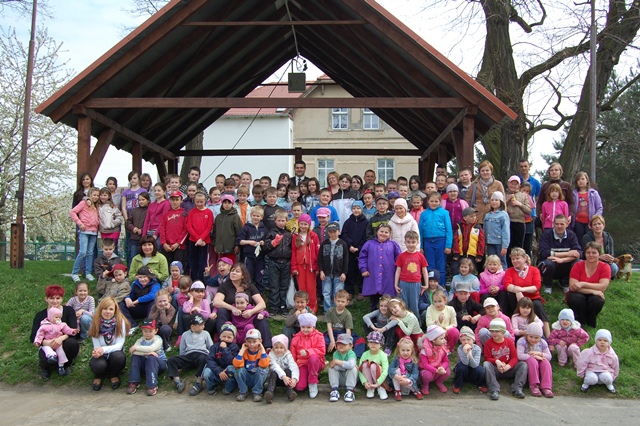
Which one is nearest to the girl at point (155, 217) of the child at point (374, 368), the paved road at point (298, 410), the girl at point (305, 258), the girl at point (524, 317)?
the girl at point (305, 258)

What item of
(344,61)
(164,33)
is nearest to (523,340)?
(164,33)

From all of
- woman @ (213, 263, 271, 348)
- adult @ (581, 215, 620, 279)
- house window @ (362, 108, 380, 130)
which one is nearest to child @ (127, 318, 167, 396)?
woman @ (213, 263, 271, 348)

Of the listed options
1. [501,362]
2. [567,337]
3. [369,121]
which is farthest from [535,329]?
[369,121]

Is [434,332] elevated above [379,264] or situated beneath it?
situated beneath

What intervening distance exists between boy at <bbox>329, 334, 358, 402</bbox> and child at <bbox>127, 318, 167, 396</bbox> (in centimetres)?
209

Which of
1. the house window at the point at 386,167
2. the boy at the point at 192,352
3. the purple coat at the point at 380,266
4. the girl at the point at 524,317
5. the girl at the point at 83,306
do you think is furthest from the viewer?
the house window at the point at 386,167

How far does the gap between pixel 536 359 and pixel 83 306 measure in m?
5.96

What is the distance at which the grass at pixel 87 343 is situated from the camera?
7156mm

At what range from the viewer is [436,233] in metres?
8.95

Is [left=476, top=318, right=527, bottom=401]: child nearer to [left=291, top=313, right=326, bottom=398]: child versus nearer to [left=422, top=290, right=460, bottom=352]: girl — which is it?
[left=422, top=290, right=460, bottom=352]: girl

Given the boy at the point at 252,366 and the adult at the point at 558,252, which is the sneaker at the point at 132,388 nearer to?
the boy at the point at 252,366

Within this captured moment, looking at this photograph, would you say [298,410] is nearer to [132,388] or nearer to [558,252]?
[132,388]

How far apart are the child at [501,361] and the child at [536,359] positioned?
8 cm

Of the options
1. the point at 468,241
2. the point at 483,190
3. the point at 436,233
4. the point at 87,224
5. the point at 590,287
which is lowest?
the point at 590,287
